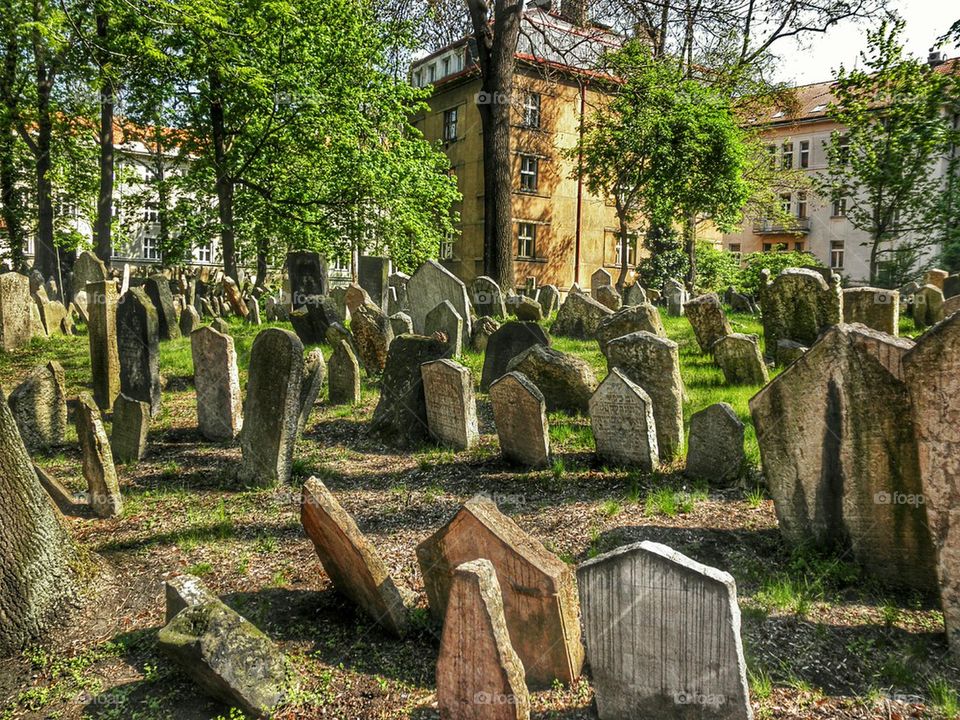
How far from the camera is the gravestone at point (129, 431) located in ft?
23.2

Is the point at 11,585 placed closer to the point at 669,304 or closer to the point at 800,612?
the point at 800,612

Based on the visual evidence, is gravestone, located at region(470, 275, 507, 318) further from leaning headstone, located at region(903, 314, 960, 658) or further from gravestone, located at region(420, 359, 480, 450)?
leaning headstone, located at region(903, 314, 960, 658)

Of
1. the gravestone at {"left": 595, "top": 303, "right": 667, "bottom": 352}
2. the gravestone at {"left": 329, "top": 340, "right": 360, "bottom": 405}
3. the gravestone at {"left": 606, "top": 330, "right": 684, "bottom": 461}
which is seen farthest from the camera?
the gravestone at {"left": 595, "top": 303, "right": 667, "bottom": 352}

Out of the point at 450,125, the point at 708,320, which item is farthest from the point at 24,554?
the point at 450,125

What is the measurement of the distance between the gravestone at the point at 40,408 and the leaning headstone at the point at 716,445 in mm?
6801

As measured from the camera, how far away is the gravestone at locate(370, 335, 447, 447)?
771 centimetres

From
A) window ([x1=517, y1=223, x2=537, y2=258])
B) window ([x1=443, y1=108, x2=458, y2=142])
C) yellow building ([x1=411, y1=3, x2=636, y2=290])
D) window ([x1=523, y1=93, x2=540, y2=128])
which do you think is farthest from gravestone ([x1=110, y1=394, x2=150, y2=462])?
window ([x1=443, y1=108, x2=458, y2=142])

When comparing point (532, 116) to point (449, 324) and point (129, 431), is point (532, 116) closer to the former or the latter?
point (449, 324)

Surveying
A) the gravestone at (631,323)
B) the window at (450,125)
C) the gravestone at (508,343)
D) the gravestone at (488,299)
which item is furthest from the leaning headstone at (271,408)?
the window at (450,125)

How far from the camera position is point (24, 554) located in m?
4.02

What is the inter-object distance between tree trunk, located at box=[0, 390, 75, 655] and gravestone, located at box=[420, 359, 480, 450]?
3.88 metres

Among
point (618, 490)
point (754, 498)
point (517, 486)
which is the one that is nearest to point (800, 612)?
point (754, 498)

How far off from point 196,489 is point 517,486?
9.68 feet

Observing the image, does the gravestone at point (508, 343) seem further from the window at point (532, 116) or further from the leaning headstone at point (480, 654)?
the window at point (532, 116)
